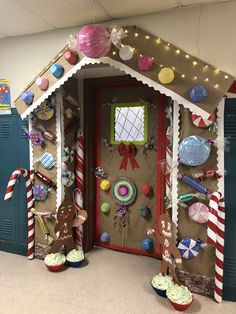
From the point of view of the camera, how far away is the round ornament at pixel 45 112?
9.23 ft

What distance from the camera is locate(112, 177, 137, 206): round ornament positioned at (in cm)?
312

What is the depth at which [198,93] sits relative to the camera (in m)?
2.09

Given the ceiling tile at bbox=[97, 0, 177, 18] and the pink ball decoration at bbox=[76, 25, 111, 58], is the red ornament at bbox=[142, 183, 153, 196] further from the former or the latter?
the ceiling tile at bbox=[97, 0, 177, 18]

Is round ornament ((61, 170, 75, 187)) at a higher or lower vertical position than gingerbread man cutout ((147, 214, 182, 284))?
higher

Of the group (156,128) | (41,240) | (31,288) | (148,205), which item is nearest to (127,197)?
(148,205)

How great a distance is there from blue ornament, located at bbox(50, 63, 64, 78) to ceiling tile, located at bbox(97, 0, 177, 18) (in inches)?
25.9

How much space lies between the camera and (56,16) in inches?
99.8

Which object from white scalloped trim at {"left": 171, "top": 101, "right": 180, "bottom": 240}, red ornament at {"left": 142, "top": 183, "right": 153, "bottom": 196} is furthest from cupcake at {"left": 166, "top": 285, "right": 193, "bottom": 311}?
red ornament at {"left": 142, "top": 183, "right": 153, "bottom": 196}

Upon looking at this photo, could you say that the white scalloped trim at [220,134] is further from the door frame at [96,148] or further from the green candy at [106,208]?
the green candy at [106,208]

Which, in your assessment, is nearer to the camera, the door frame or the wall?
the wall

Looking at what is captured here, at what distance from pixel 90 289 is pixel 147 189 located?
1.17m

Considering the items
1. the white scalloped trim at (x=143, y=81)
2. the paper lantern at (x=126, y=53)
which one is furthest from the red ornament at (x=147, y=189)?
the paper lantern at (x=126, y=53)

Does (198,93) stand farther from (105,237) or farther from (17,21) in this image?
(105,237)

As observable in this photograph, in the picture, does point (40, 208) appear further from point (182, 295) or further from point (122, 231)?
point (182, 295)
